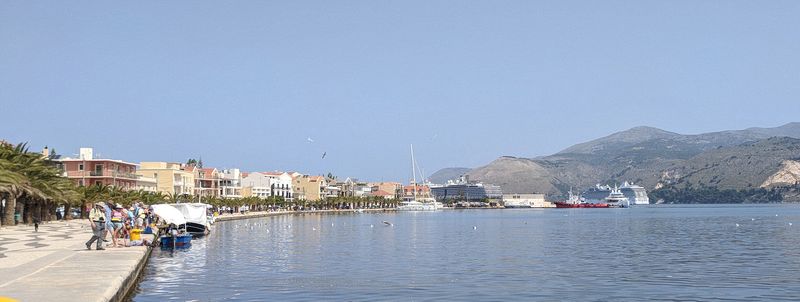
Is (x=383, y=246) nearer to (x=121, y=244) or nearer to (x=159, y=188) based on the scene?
(x=121, y=244)

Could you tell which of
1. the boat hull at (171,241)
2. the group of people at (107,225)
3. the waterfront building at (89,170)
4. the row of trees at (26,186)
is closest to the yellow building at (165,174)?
the waterfront building at (89,170)

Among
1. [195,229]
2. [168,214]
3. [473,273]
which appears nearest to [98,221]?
[168,214]

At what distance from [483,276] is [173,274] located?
11571 mm

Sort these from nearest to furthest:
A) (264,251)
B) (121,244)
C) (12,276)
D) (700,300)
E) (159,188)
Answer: (12,276)
(700,300)
(121,244)
(264,251)
(159,188)

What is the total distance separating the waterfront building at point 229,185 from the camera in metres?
187

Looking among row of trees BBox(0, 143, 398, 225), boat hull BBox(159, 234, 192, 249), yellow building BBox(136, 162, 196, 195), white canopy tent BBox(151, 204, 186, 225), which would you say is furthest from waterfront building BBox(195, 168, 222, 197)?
boat hull BBox(159, 234, 192, 249)

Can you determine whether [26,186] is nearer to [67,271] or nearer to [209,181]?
[67,271]

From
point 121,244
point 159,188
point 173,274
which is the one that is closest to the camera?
point 173,274

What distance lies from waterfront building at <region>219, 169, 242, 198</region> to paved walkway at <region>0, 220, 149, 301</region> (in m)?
147

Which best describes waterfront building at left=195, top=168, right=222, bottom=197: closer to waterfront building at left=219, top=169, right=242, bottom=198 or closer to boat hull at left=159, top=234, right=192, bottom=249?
waterfront building at left=219, top=169, right=242, bottom=198

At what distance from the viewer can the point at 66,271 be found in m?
27.0

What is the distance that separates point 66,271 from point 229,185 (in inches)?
6551

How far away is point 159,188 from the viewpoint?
497 ft

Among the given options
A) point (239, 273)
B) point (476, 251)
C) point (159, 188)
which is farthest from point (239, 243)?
point (159, 188)
